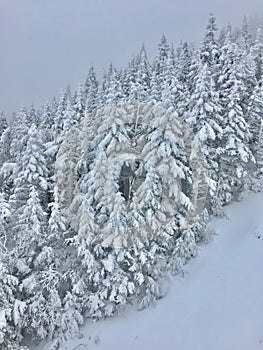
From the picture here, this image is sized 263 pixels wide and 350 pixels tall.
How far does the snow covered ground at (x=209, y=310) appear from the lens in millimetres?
22562

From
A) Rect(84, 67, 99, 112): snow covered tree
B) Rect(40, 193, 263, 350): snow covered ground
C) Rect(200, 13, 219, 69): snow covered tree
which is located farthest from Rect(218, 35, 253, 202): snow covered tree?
Rect(84, 67, 99, 112): snow covered tree

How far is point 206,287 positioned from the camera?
2692 centimetres

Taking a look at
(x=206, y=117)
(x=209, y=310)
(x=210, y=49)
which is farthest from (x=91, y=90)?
(x=209, y=310)

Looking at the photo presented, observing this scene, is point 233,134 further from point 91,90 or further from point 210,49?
point 91,90

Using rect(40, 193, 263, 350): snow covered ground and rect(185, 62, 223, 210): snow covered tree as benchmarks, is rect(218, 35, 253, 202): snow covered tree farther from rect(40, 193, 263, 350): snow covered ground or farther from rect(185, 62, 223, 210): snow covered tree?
rect(40, 193, 263, 350): snow covered ground

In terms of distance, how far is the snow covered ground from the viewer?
74.0 feet

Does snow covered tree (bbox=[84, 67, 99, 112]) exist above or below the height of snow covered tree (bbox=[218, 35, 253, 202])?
above

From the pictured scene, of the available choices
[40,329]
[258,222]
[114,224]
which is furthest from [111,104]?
[40,329]

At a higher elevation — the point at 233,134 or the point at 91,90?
the point at 91,90

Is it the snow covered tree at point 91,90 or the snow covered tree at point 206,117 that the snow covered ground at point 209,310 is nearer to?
the snow covered tree at point 206,117

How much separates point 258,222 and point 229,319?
369 inches

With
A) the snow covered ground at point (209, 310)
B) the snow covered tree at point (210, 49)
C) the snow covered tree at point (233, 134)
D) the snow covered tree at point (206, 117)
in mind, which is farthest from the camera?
the snow covered tree at point (210, 49)

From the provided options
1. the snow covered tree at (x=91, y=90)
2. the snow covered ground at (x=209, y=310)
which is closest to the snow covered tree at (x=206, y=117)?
→ the snow covered ground at (x=209, y=310)

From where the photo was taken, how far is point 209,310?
24750mm
